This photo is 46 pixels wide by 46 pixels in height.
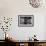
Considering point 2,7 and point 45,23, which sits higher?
point 2,7

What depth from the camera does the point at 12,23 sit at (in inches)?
183

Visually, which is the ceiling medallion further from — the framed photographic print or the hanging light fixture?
the framed photographic print

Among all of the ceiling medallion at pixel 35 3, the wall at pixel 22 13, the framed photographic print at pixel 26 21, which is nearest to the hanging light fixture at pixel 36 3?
the ceiling medallion at pixel 35 3

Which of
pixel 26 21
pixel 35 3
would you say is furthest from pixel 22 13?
pixel 35 3

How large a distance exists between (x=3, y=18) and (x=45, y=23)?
1.51m

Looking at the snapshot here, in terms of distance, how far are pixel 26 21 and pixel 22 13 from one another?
0.32 meters

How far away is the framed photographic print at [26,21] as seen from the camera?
4664 mm

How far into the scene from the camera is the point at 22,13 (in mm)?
4672

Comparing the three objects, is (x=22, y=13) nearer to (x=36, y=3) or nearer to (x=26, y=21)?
(x=26, y=21)

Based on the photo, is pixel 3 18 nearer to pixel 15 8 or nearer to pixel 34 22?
pixel 15 8

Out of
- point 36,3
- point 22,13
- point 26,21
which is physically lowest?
point 26,21

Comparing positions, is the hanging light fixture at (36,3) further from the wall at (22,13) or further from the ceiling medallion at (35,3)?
the wall at (22,13)

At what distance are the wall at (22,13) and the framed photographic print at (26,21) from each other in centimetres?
11

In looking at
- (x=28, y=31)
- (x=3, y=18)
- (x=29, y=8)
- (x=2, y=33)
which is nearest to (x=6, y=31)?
(x=2, y=33)
